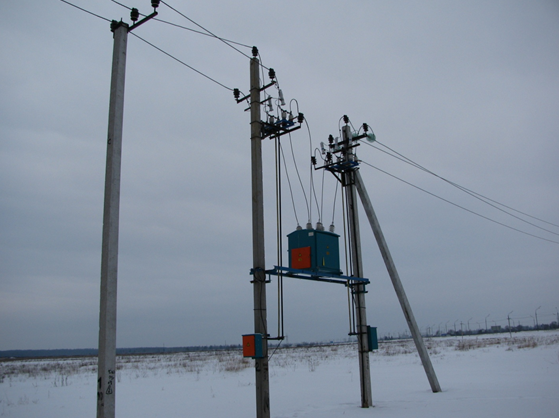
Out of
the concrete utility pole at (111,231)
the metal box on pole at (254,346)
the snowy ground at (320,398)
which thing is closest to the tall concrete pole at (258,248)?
the metal box on pole at (254,346)

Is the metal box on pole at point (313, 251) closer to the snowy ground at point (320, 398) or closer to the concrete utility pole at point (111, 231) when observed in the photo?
the snowy ground at point (320, 398)

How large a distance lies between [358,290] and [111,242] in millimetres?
8631

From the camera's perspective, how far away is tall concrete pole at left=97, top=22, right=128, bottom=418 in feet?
20.8

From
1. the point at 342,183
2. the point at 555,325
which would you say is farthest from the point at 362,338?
the point at 555,325

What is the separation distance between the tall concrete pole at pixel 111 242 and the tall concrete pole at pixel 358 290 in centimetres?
815

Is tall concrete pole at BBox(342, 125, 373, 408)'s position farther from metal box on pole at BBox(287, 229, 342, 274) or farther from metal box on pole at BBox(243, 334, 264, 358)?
metal box on pole at BBox(243, 334, 264, 358)

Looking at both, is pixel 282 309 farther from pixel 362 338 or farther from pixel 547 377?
pixel 547 377

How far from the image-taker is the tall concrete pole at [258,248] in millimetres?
9141

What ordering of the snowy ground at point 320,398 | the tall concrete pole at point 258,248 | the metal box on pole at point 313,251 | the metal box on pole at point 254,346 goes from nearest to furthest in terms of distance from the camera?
the metal box on pole at point 254,346 < the tall concrete pole at point 258,248 < the metal box on pole at point 313,251 < the snowy ground at point 320,398

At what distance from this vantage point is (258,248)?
31.5ft

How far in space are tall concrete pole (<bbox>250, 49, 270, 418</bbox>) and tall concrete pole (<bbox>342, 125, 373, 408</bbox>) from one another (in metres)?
A: 4.24

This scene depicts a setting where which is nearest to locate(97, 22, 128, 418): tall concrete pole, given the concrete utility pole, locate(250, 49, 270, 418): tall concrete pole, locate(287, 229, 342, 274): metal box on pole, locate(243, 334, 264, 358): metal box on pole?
the concrete utility pole

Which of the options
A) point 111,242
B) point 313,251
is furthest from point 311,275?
point 111,242

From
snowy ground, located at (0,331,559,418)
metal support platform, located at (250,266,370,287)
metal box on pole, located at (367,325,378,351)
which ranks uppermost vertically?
metal support platform, located at (250,266,370,287)
